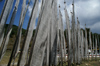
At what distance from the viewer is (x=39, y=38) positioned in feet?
3.99

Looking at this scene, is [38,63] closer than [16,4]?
Yes

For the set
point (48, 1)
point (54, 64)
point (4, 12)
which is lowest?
point (54, 64)

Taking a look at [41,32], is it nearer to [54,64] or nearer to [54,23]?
[54,23]

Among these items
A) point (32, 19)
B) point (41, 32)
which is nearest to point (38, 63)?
point (41, 32)

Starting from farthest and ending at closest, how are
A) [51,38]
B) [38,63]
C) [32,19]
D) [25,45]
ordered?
1. [51,38]
2. [32,19]
3. [25,45]
4. [38,63]

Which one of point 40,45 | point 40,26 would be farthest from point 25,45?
point 40,26

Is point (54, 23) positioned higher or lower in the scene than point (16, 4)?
lower

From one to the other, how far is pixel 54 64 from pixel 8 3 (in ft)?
4.69

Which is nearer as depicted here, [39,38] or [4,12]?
[39,38]

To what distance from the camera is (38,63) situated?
1.19 m

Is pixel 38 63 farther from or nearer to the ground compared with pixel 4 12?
nearer to the ground

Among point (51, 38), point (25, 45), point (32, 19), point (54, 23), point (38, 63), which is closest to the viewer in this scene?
point (38, 63)

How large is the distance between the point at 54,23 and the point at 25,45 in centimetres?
85

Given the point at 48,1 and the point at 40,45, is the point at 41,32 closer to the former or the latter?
the point at 40,45
